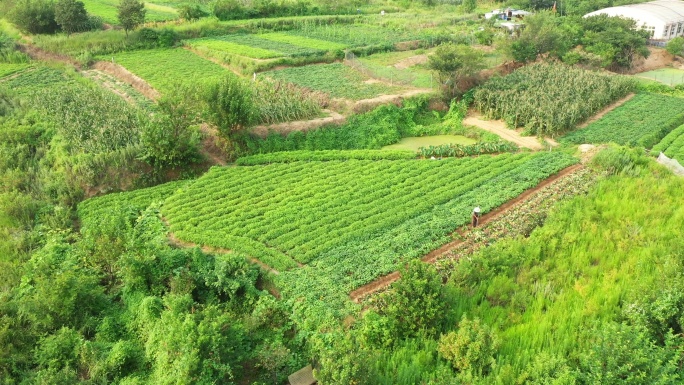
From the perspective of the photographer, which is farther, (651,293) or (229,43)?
(229,43)

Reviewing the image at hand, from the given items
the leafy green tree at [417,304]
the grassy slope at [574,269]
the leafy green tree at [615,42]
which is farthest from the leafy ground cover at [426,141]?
the leafy green tree at [615,42]

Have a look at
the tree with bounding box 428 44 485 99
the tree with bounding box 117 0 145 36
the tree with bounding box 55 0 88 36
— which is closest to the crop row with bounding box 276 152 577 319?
the tree with bounding box 428 44 485 99

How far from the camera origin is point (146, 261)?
17.9 metres

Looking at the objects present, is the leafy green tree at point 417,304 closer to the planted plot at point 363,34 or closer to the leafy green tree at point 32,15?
the planted plot at point 363,34

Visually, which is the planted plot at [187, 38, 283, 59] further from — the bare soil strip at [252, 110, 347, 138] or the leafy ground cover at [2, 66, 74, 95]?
the bare soil strip at [252, 110, 347, 138]

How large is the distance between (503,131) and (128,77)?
93.3 feet

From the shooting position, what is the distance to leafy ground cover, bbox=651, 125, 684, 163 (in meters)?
27.7

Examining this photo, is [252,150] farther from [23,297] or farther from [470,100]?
[470,100]

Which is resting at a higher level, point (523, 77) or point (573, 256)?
point (523, 77)

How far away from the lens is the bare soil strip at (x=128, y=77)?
35250mm

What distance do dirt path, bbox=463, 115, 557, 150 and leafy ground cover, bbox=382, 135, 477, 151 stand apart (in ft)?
5.58

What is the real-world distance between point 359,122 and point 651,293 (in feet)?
64.8

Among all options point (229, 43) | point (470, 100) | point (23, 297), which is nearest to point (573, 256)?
point (470, 100)

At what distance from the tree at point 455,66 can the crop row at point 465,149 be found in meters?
7.80
